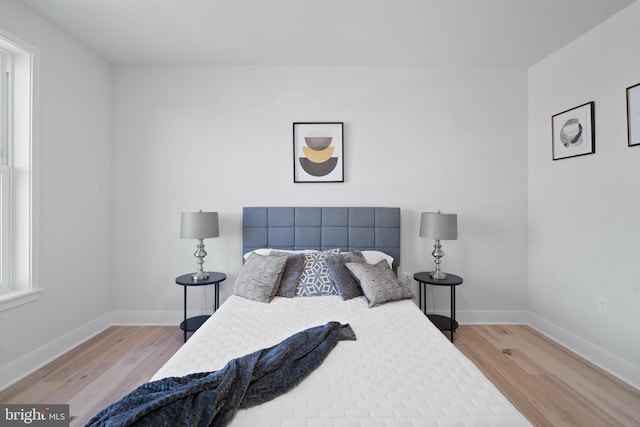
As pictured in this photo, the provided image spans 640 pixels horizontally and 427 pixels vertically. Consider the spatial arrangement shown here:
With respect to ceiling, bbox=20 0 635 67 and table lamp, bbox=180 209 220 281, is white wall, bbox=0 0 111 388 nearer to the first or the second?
ceiling, bbox=20 0 635 67

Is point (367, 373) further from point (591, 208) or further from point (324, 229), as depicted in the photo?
point (591, 208)

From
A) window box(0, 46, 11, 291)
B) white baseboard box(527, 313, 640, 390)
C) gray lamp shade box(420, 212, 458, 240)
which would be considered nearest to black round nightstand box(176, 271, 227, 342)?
window box(0, 46, 11, 291)

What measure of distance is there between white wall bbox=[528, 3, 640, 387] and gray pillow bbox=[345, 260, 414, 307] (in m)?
1.61

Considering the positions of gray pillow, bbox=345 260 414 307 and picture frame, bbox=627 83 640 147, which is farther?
gray pillow, bbox=345 260 414 307

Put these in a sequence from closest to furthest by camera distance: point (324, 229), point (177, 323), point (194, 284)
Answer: point (194, 284) → point (324, 229) → point (177, 323)

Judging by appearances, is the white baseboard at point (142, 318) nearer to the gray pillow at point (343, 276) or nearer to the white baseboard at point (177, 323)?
the white baseboard at point (177, 323)

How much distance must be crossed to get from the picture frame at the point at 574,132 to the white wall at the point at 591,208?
0.16 ft

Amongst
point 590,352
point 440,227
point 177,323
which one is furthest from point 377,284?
point 177,323

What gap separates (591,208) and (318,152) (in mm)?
2522

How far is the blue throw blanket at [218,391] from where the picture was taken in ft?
3.68

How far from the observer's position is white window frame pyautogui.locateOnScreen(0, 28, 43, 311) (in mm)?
2422

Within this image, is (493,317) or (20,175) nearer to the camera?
(20,175)

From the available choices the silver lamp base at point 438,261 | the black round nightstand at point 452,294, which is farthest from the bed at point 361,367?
the silver lamp base at point 438,261

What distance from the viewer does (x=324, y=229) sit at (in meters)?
3.30
